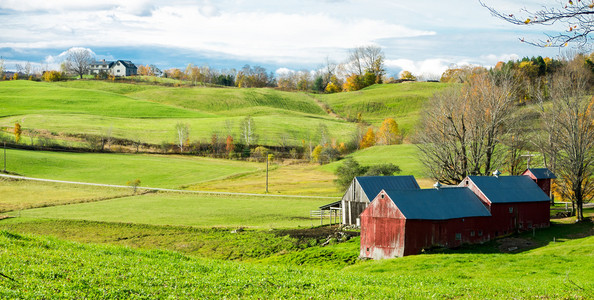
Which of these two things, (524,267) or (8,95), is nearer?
(524,267)

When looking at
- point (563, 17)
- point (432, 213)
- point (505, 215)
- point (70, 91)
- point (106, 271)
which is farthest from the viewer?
point (70, 91)

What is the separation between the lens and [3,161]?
270 feet

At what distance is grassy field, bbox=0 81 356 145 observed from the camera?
118250 millimetres

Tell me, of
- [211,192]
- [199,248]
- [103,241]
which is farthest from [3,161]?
[199,248]

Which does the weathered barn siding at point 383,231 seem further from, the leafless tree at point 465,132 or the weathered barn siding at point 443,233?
the leafless tree at point 465,132

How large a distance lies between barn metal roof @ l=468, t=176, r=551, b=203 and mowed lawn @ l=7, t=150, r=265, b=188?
4755 cm

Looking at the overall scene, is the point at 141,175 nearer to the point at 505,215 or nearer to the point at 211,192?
the point at 211,192

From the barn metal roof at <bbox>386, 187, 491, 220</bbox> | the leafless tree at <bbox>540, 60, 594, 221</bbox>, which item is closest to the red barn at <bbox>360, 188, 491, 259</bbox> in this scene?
the barn metal roof at <bbox>386, 187, 491, 220</bbox>

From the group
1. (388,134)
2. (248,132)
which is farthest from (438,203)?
(388,134)

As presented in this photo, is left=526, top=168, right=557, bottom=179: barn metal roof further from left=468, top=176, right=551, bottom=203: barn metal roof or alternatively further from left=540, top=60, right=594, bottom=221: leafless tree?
left=468, top=176, right=551, bottom=203: barn metal roof

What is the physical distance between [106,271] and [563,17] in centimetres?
1489

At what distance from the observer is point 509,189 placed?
1843 inches

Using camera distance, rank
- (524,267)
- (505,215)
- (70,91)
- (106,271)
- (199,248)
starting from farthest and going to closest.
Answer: (70,91) → (505,215) → (199,248) → (524,267) → (106,271)

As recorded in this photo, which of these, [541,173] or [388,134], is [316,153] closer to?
[388,134]
